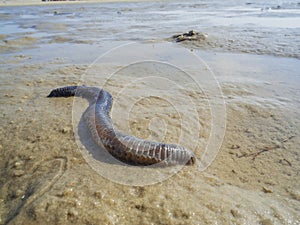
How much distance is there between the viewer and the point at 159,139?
12.3ft

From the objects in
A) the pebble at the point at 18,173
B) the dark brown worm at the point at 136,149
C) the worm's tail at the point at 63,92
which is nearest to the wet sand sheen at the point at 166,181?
the pebble at the point at 18,173

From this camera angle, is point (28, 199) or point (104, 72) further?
point (104, 72)

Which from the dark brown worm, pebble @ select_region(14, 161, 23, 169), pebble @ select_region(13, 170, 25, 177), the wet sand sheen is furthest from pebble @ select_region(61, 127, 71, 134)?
pebble @ select_region(13, 170, 25, 177)

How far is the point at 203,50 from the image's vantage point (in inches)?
371

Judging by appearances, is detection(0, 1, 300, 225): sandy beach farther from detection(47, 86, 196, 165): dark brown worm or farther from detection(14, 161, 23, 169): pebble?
detection(47, 86, 196, 165): dark brown worm

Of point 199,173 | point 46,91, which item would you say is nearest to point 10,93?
point 46,91

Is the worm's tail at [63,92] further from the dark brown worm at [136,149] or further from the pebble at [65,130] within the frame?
the dark brown worm at [136,149]

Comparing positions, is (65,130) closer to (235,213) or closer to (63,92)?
(63,92)

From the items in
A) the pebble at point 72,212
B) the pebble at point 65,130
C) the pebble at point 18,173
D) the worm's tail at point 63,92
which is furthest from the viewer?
the worm's tail at point 63,92

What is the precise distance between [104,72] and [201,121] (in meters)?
3.78

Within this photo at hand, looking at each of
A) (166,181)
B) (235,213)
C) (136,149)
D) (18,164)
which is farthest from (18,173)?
(235,213)

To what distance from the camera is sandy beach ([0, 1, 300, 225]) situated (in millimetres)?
2384

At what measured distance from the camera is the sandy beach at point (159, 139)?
2384mm

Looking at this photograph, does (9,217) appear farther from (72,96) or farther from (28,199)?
(72,96)
